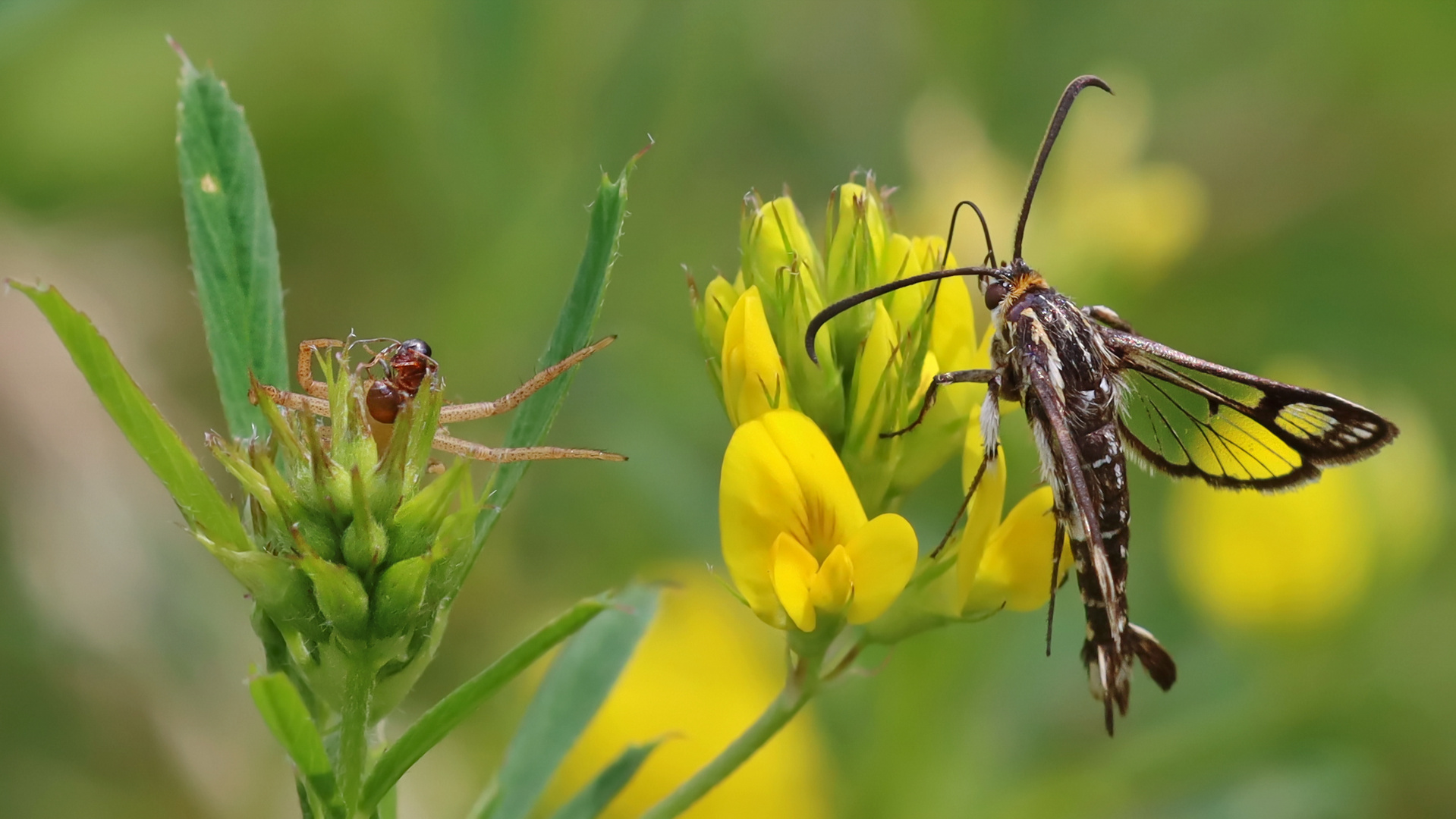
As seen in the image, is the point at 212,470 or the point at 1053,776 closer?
the point at 1053,776

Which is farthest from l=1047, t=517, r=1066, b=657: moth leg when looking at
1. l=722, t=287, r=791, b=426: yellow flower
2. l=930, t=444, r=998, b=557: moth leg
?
l=722, t=287, r=791, b=426: yellow flower

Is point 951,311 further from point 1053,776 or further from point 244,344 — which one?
point 1053,776

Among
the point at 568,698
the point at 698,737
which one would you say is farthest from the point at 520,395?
the point at 698,737

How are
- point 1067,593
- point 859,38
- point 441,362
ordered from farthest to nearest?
point 859,38, point 1067,593, point 441,362

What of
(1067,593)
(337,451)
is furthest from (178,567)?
(1067,593)

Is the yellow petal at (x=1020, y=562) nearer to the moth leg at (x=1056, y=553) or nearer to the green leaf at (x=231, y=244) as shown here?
the moth leg at (x=1056, y=553)

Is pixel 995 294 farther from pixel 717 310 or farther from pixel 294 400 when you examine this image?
pixel 294 400

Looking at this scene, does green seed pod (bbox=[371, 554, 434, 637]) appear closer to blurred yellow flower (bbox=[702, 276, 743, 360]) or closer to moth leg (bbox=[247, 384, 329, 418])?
moth leg (bbox=[247, 384, 329, 418])
